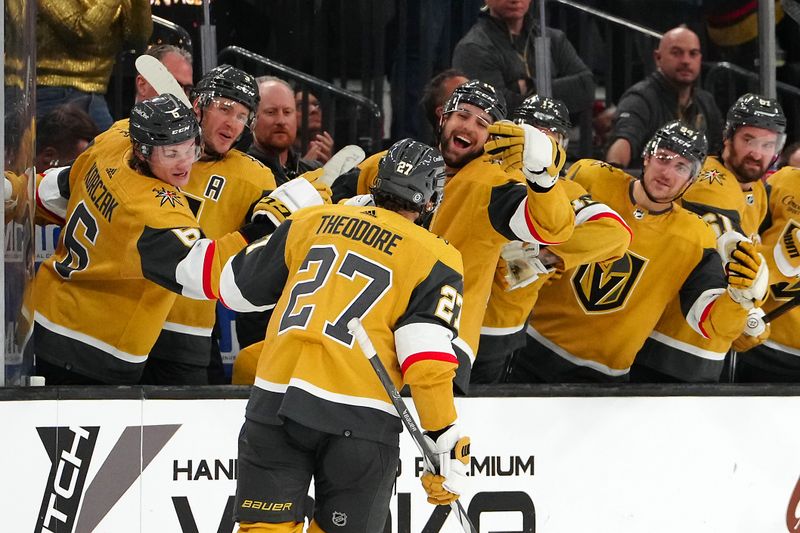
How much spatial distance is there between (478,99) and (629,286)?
78 centimetres

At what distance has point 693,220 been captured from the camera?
175 inches

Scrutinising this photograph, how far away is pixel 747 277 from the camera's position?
4.19 meters

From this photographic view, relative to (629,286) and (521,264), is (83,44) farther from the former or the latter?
(629,286)

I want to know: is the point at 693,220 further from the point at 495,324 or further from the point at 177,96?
the point at 177,96

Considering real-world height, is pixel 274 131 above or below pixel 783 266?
above

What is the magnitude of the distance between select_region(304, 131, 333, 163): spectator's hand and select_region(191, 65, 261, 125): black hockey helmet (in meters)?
0.82

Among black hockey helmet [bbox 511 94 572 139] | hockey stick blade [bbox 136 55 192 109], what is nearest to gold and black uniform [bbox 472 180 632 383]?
black hockey helmet [bbox 511 94 572 139]

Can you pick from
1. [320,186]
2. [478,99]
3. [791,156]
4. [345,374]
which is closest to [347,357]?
[345,374]

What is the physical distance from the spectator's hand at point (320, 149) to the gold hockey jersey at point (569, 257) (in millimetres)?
1097

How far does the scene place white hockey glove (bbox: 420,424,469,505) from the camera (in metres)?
3.34

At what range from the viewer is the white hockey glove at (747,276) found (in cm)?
419

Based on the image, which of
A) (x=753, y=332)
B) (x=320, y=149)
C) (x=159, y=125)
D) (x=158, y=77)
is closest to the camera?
(x=159, y=125)

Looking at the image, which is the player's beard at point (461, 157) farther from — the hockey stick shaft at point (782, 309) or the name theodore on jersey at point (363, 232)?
the hockey stick shaft at point (782, 309)

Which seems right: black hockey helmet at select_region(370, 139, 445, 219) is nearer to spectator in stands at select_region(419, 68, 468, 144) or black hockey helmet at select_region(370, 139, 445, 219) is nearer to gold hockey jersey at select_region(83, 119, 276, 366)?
gold hockey jersey at select_region(83, 119, 276, 366)
